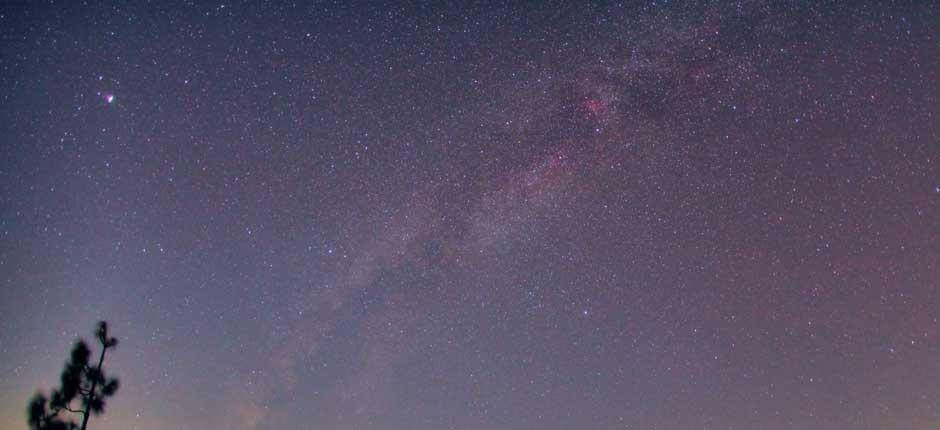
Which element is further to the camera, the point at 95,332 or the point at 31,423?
the point at 95,332

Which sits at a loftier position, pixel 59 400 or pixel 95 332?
pixel 95 332

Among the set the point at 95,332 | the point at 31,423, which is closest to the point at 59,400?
the point at 31,423

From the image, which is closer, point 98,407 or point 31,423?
point 31,423

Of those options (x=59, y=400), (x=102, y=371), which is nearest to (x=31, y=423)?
(x=59, y=400)

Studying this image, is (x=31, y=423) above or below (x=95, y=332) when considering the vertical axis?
below

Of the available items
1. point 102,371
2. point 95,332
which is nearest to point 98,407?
point 102,371

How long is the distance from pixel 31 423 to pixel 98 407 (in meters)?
1.29

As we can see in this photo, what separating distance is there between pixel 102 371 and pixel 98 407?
2.66ft

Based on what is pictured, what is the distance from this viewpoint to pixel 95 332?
13820 mm

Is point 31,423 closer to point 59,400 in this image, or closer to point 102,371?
point 59,400

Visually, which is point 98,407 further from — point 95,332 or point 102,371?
point 95,332

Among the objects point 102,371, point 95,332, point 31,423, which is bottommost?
point 31,423

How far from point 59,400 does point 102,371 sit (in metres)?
0.99

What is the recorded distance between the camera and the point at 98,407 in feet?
44.7
